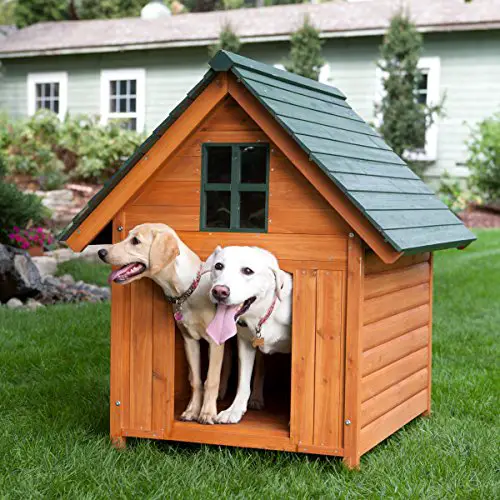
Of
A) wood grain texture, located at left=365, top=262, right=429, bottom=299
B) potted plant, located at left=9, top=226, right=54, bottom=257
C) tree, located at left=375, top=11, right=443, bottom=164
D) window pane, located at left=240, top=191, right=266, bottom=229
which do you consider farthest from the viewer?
tree, located at left=375, top=11, right=443, bottom=164

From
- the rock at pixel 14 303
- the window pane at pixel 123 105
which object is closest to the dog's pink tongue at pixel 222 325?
the rock at pixel 14 303

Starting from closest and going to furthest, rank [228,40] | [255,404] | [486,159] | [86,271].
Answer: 1. [255,404]
2. [86,271]
3. [486,159]
4. [228,40]

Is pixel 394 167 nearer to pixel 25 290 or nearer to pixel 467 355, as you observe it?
pixel 467 355

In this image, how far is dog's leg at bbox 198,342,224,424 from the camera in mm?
4469

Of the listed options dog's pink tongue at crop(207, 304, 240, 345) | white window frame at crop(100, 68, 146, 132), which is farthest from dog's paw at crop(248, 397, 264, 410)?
white window frame at crop(100, 68, 146, 132)

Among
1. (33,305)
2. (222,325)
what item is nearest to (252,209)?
(222,325)

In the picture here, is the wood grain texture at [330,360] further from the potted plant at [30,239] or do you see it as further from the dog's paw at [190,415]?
the potted plant at [30,239]

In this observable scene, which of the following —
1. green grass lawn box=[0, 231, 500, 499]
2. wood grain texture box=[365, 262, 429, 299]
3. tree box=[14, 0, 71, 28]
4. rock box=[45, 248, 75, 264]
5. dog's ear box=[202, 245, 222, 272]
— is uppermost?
tree box=[14, 0, 71, 28]

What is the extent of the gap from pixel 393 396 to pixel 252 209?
1.35m

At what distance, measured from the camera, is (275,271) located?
4.18 m

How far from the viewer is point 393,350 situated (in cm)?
479

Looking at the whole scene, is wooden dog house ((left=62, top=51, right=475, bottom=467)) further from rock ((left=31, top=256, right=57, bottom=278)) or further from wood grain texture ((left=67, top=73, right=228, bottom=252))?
rock ((left=31, top=256, right=57, bottom=278))

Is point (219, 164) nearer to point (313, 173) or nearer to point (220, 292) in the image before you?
point (313, 173)

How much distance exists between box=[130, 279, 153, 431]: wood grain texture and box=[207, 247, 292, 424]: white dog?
415mm
